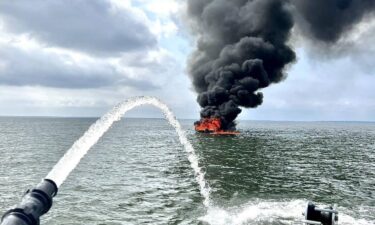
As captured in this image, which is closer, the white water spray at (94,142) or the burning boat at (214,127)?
the white water spray at (94,142)

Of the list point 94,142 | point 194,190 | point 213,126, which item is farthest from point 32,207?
point 213,126

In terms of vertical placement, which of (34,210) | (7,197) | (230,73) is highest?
(230,73)

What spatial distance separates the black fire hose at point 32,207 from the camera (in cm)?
666

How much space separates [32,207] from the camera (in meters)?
6.95

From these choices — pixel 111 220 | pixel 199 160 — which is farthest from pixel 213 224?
pixel 199 160

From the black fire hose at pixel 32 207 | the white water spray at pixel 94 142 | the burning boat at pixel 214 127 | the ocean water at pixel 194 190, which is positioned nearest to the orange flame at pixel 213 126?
the burning boat at pixel 214 127

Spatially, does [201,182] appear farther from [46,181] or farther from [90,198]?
[46,181]

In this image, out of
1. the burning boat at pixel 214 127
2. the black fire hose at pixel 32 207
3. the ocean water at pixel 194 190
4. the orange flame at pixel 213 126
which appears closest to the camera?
the black fire hose at pixel 32 207

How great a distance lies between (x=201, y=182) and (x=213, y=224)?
1782 cm

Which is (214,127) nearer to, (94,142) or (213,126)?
Answer: (213,126)

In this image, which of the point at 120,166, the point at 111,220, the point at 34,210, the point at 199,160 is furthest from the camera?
the point at 199,160

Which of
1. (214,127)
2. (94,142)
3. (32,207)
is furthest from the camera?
(214,127)

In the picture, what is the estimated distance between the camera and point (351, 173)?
5741 cm

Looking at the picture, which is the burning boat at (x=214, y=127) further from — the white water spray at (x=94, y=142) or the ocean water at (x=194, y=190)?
the white water spray at (x=94, y=142)
